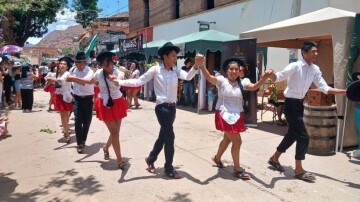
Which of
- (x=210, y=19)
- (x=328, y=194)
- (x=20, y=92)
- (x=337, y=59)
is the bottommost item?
(x=328, y=194)

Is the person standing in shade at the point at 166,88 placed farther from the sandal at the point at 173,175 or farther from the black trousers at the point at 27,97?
the black trousers at the point at 27,97

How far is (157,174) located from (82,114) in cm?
202

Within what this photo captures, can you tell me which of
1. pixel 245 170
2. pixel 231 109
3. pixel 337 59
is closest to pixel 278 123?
pixel 337 59

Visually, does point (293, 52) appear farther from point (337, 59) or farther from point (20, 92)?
point (20, 92)

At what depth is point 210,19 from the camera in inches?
741

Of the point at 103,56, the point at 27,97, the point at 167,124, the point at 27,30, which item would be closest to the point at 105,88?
the point at 103,56

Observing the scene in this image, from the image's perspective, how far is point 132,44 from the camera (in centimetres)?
1667

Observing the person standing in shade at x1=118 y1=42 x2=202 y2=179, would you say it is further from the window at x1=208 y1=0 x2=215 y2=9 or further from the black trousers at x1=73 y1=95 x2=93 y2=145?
the window at x1=208 y1=0 x2=215 y2=9

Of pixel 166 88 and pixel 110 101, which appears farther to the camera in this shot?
pixel 110 101

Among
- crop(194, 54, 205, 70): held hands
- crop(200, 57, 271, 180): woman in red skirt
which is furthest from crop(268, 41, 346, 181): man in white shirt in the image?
Result: crop(194, 54, 205, 70): held hands

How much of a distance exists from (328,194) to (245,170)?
3.97ft

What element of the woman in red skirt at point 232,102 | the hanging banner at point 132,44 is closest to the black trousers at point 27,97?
the hanging banner at point 132,44

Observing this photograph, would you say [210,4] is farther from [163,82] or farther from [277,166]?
[163,82]

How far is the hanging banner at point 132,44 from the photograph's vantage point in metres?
16.0
